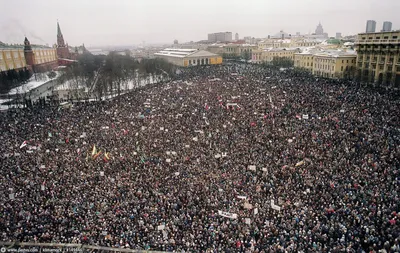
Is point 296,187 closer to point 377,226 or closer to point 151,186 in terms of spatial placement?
point 377,226

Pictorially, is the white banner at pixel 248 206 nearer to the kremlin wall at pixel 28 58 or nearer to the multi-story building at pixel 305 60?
the multi-story building at pixel 305 60

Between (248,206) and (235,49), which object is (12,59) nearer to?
(248,206)

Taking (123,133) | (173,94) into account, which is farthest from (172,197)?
(173,94)

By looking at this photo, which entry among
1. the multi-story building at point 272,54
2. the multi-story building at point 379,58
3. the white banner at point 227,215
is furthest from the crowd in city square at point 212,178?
the multi-story building at point 272,54

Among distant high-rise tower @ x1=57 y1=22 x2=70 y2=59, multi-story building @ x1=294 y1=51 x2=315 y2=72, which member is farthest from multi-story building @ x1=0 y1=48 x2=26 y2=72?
multi-story building @ x1=294 y1=51 x2=315 y2=72

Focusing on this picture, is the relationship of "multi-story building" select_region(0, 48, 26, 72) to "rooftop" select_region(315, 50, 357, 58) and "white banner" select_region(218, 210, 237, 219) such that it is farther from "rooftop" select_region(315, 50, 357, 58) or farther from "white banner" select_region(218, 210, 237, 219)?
"rooftop" select_region(315, 50, 357, 58)

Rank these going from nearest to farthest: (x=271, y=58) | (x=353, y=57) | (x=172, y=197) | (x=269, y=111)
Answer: (x=172, y=197), (x=269, y=111), (x=353, y=57), (x=271, y=58)
